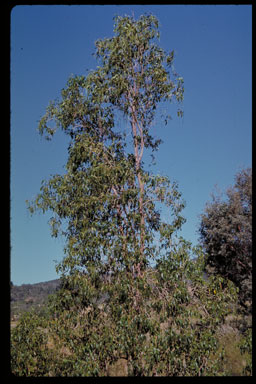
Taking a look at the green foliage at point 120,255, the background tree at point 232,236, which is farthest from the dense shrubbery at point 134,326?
the background tree at point 232,236

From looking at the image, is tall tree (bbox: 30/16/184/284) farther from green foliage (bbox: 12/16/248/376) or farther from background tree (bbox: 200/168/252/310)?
background tree (bbox: 200/168/252/310)

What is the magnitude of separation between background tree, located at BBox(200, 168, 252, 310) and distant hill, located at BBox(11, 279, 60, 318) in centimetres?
355

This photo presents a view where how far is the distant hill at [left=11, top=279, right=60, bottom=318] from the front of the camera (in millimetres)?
4773

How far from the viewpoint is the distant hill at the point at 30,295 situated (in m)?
4.77

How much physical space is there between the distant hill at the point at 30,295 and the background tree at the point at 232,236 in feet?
11.6

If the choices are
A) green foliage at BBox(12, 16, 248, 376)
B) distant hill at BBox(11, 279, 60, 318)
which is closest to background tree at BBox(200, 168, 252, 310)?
green foliage at BBox(12, 16, 248, 376)

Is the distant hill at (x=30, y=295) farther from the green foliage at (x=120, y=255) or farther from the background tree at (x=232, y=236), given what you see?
the background tree at (x=232, y=236)

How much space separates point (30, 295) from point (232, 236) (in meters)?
4.34

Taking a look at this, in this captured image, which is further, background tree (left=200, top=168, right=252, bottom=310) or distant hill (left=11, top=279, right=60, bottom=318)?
background tree (left=200, top=168, right=252, bottom=310)

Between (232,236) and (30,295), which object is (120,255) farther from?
(232,236)

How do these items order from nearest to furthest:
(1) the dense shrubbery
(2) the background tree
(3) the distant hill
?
(1) the dense shrubbery
(3) the distant hill
(2) the background tree

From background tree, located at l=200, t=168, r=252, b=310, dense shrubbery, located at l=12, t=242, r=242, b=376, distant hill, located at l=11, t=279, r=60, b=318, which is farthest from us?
background tree, located at l=200, t=168, r=252, b=310

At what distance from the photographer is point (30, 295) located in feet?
16.5

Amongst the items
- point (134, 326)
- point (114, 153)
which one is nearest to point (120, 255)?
point (134, 326)
